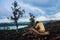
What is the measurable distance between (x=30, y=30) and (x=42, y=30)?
0.56 m

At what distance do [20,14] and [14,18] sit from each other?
0.90m

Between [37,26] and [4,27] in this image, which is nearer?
[37,26]

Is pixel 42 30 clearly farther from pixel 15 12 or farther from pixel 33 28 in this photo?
pixel 15 12

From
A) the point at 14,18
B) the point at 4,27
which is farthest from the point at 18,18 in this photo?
the point at 4,27

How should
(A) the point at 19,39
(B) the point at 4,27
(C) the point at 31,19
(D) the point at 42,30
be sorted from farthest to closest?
(B) the point at 4,27, (C) the point at 31,19, (A) the point at 19,39, (D) the point at 42,30

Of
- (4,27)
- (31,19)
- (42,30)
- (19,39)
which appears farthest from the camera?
(4,27)

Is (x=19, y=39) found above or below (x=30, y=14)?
below

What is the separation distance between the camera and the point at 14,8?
32750mm

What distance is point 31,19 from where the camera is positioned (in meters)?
32.3

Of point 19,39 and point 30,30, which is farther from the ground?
point 30,30

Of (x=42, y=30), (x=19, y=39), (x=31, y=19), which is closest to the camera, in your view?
(x=42, y=30)

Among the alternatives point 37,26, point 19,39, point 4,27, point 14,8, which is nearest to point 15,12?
point 14,8

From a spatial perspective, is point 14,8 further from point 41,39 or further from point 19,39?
point 41,39

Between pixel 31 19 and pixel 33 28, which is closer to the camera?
pixel 33 28
